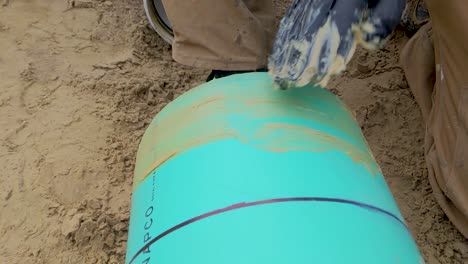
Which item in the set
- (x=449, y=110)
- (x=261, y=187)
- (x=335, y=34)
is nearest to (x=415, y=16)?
(x=449, y=110)

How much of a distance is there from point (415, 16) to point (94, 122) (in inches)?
38.0

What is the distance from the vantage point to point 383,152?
1.50m

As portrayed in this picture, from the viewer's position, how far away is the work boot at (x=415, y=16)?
5.53 ft

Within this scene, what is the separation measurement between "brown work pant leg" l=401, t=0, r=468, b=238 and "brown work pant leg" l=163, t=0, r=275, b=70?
1.35 feet

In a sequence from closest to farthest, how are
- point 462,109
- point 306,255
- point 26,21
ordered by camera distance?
point 306,255 < point 462,109 < point 26,21

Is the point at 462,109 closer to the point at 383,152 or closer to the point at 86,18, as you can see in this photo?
the point at 383,152

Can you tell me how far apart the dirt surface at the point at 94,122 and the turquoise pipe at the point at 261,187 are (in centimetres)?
39

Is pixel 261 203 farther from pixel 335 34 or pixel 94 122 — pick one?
pixel 94 122

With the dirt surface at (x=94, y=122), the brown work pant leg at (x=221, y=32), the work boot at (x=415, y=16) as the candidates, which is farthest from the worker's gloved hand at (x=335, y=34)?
the work boot at (x=415, y=16)

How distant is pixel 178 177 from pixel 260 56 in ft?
1.95

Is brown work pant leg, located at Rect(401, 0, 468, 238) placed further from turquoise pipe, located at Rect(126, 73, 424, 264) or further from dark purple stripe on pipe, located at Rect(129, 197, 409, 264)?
dark purple stripe on pipe, located at Rect(129, 197, 409, 264)

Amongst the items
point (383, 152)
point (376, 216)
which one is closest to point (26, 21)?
point (383, 152)

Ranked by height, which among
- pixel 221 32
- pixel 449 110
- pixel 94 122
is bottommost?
pixel 94 122

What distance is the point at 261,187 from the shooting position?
2.68 feet
